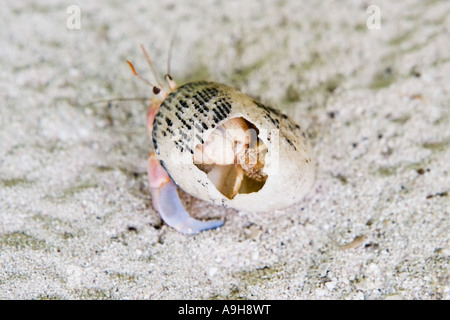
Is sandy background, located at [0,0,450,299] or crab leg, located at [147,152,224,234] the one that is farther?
crab leg, located at [147,152,224,234]

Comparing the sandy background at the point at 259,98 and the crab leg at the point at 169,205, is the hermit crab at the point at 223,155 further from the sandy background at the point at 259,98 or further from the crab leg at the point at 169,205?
the sandy background at the point at 259,98

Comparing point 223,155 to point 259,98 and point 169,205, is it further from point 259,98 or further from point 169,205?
point 259,98

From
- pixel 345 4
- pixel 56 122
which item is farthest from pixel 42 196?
pixel 345 4

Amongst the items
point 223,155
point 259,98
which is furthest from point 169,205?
point 259,98

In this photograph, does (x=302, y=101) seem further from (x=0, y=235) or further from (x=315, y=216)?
(x=0, y=235)

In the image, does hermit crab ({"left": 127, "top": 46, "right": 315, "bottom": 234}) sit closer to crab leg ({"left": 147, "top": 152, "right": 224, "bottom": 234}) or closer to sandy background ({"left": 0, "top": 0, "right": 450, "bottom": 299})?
crab leg ({"left": 147, "top": 152, "right": 224, "bottom": 234})

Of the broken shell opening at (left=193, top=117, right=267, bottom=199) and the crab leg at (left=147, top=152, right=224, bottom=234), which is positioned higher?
the broken shell opening at (left=193, top=117, right=267, bottom=199)

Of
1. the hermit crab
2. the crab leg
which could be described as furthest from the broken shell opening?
the crab leg
